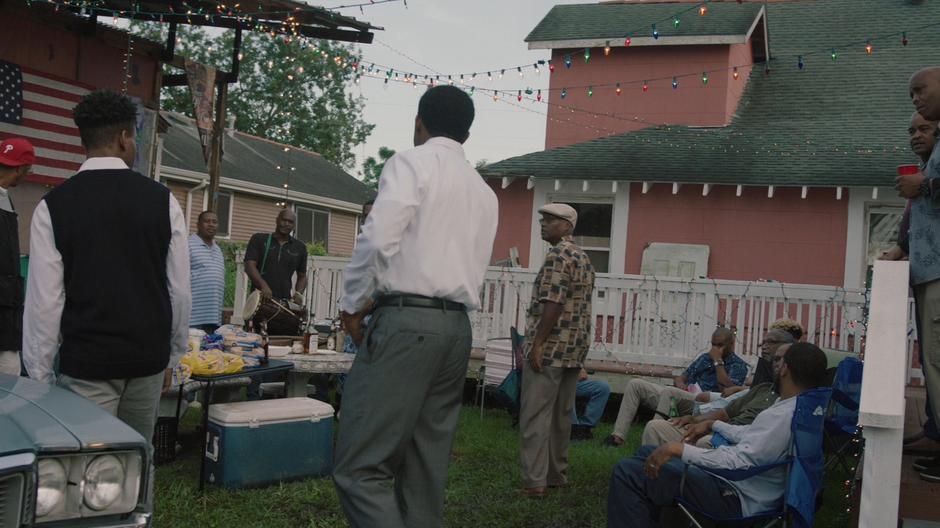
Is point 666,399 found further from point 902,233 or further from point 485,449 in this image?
point 902,233

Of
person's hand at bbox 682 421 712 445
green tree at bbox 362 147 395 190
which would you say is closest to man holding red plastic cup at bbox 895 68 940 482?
person's hand at bbox 682 421 712 445

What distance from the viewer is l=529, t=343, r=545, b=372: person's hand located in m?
5.76

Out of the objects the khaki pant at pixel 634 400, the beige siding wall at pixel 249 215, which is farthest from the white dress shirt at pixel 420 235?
the beige siding wall at pixel 249 215

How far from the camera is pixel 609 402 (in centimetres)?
995

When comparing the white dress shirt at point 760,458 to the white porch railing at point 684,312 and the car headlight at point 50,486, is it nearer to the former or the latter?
the car headlight at point 50,486

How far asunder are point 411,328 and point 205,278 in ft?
17.1

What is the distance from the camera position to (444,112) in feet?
11.3

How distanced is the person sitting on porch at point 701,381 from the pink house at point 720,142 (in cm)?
474

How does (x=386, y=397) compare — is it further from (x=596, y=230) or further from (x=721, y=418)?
(x=596, y=230)

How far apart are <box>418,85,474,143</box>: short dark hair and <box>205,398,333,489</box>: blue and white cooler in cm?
275

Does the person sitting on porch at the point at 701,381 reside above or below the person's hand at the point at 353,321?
below

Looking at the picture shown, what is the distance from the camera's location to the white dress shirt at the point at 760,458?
4.12 m

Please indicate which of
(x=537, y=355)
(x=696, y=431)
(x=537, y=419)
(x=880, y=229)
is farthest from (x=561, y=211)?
(x=880, y=229)

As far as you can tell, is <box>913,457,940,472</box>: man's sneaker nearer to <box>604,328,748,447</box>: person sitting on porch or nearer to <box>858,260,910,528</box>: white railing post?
<box>858,260,910,528</box>: white railing post
